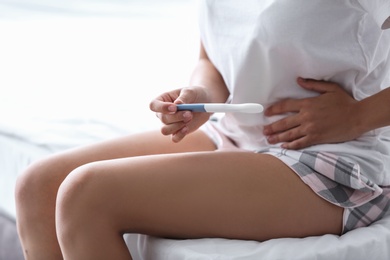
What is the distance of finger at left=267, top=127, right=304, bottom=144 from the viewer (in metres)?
1.07

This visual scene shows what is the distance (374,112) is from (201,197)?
271 millimetres

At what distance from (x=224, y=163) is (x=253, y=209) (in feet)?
0.23

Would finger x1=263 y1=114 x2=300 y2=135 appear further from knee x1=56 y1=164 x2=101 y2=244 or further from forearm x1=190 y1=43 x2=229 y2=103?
knee x1=56 y1=164 x2=101 y2=244

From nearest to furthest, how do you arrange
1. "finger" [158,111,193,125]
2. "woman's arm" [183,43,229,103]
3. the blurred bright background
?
"finger" [158,111,193,125] → "woman's arm" [183,43,229,103] → the blurred bright background

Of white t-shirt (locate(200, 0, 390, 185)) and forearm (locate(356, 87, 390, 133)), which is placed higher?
white t-shirt (locate(200, 0, 390, 185))

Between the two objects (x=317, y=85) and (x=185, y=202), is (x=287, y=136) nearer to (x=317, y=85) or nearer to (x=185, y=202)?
(x=317, y=85)

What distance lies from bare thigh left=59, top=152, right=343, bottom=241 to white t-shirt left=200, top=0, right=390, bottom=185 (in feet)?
0.33

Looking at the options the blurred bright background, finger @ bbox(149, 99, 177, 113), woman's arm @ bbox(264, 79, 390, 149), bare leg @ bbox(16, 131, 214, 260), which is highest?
finger @ bbox(149, 99, 177, 113)

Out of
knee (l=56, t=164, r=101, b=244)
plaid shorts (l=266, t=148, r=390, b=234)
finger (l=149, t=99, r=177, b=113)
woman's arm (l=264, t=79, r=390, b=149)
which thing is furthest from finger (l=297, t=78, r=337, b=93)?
knee (l=56, t=164, r=101, b=244)

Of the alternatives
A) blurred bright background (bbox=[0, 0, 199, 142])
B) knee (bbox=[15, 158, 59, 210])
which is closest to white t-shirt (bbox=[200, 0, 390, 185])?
knee (bbox=[15, 158, 59, 210])

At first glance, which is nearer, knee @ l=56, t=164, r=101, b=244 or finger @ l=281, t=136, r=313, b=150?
knee @ l=56, t=164, r=101, b=244

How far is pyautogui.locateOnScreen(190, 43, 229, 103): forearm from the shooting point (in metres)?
1.19

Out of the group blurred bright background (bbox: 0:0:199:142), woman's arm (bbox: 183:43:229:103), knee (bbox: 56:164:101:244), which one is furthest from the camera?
blurred bright background (bbox: 0:0:199:142)

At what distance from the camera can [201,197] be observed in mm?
968
